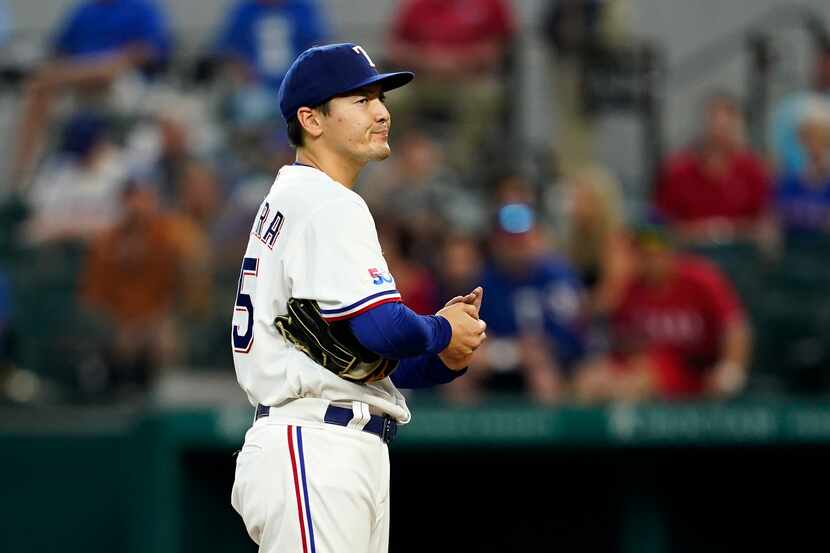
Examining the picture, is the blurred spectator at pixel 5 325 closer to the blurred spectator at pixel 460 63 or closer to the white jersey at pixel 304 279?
the blurred spectator at pixel 460 63

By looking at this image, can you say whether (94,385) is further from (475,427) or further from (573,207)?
(573,207)

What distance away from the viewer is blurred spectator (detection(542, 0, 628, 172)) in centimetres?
873

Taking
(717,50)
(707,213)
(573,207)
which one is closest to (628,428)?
(573,207)

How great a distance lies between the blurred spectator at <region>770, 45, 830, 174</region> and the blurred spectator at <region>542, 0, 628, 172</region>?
107 cm

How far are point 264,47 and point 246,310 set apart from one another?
17.4ft

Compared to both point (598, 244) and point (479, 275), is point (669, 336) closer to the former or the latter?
point (598, 244)

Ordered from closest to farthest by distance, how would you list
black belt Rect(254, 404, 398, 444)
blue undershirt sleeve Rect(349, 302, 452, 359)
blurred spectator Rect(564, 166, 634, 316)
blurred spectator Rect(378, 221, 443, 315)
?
1. blue undershirt sleeve Rect(349, 302, 452, 359)
2. black belt Rect(254, 404, 398, 444)
3. blurred spectator Rect(378, 221, 443, 315)
4. blurred spectator Rect(564, 166, 634, 316)

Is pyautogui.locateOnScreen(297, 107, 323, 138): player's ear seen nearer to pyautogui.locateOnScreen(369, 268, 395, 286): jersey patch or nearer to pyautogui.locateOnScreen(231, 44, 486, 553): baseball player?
pyautogui.locateOnScreen(231, 44, 486, 553): baseball player

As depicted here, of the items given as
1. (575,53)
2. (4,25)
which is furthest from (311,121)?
(4,25)

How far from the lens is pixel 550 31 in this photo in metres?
8.82

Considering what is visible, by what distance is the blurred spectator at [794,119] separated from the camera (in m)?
7.93

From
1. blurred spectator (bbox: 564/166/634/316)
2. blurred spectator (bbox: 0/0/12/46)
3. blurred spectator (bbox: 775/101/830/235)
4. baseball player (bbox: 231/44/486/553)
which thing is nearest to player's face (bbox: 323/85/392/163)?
baseball player (bbox: 231/44/486/553)

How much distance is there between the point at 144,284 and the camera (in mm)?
7324

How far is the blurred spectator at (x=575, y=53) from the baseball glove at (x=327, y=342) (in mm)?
5521
